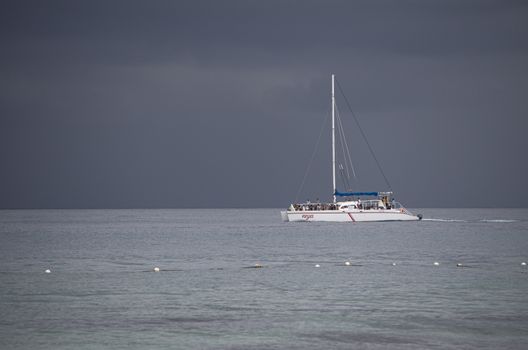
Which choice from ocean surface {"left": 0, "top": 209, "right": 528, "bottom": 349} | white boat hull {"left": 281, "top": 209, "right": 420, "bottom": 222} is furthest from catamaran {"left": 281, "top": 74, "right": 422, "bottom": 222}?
ocean surface {"left": 0, "top": 209, "right": 528, "bottom": 349}

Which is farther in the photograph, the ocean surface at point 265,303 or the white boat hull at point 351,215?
the white boat hull at point 351,215

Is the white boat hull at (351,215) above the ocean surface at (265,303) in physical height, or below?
above

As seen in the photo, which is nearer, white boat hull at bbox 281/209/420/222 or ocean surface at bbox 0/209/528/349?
ocean surface at bbox 0/209/528/349

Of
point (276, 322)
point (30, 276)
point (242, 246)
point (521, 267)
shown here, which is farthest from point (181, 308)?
point (242, 246)

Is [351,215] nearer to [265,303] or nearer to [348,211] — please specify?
[348,211]

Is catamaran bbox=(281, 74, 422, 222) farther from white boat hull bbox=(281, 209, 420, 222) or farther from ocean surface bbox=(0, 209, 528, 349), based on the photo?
ocean surface bbox=(0, 209, 528, 349)

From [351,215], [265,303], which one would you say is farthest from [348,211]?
[265,303]

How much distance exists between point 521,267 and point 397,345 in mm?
40085

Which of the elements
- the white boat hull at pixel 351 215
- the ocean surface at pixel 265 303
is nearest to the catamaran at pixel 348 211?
the white boat hull at pixel 351 215

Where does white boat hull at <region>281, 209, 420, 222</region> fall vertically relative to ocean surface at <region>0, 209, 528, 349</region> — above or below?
above

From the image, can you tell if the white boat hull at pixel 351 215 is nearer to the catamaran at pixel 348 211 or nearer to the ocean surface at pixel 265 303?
the catamaran at pixel 348 211

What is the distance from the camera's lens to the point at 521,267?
227ft

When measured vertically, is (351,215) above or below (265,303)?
above

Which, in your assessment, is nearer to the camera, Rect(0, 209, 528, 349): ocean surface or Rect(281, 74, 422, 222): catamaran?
Rect(0, 209, 528, 349): ocean surface
